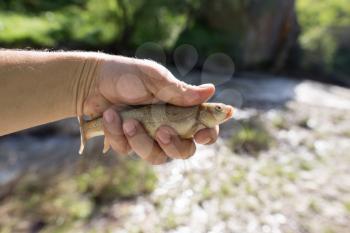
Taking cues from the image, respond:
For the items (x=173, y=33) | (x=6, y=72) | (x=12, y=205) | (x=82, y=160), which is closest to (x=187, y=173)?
(x=82, y=160)

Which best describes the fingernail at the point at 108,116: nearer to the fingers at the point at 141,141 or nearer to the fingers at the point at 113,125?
the fingers at the point at 113,125

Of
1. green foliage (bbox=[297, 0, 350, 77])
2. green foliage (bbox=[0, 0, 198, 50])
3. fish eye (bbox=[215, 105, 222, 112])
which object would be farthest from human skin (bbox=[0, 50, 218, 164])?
green foliage (bbox=[297, 0, 350, 77])

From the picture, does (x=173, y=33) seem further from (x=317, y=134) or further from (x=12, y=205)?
(x=12, y=205)

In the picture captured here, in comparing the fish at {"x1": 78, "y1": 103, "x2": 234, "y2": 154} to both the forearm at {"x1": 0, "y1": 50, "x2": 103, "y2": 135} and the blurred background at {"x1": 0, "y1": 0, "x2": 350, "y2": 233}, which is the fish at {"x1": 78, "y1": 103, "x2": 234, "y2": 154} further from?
the blurred background at {"x1": 0, "y1": 0, "x2": 350, "y2": 233}

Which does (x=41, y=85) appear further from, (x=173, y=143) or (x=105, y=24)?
(x=105, y=24)

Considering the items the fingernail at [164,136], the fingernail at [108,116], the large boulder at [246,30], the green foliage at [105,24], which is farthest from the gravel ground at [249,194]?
the large boulder at [246,30]
